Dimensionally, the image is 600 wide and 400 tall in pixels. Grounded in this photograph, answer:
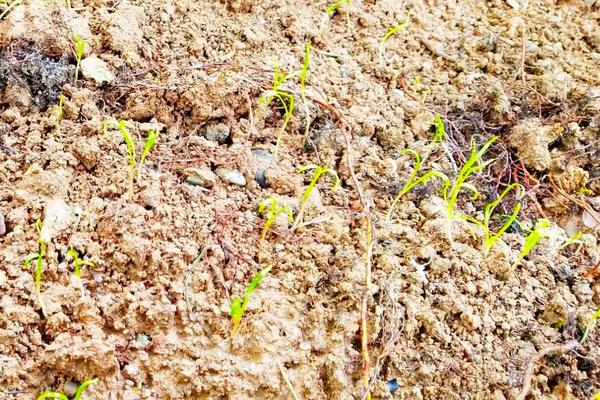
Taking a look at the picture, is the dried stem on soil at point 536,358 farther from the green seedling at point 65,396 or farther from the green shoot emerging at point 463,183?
the green seedling at point 65,396

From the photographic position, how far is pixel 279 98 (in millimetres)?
1774

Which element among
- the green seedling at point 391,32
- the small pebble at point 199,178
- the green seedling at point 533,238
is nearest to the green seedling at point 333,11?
the green seedling at point 391,32

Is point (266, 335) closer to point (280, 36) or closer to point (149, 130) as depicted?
point (149, 130)

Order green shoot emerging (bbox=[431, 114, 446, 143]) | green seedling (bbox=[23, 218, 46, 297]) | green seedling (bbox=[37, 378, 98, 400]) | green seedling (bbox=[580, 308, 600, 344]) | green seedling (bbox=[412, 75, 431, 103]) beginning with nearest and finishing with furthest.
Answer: green seedling (bbox=[37, 378, 98, 400]), green seedling (bbox=[23, 218, 46, 297]), green seedling (bbox=[580, 308, 600, 344]), green shoot emerging (bbox=[431, 114, 446, 143]), green seedling (bbox=[412, 75, 431, 103])

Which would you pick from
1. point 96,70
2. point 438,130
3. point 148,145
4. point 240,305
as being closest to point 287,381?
point 240,305

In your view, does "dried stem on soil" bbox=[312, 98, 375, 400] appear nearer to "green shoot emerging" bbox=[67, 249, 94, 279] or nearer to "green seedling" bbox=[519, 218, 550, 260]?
"green seedling" bbox=[519, 218, 550, 260]

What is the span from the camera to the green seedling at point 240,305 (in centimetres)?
140

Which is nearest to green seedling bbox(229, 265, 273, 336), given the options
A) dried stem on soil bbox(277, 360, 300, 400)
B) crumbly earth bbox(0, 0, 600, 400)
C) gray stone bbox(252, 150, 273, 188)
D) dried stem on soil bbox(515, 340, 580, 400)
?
crumbly earth bbox(0, 0, 600, 400)

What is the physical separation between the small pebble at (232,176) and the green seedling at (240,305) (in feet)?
1.05

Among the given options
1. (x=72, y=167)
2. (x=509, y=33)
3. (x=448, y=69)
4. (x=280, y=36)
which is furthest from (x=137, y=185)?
(x=509, y=33)

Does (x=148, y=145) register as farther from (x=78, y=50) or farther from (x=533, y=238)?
(x=533, y=238)

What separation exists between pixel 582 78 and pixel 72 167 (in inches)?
70.3

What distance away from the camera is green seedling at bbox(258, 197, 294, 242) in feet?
5.12

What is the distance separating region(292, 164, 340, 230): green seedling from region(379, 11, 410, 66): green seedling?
0.57m
